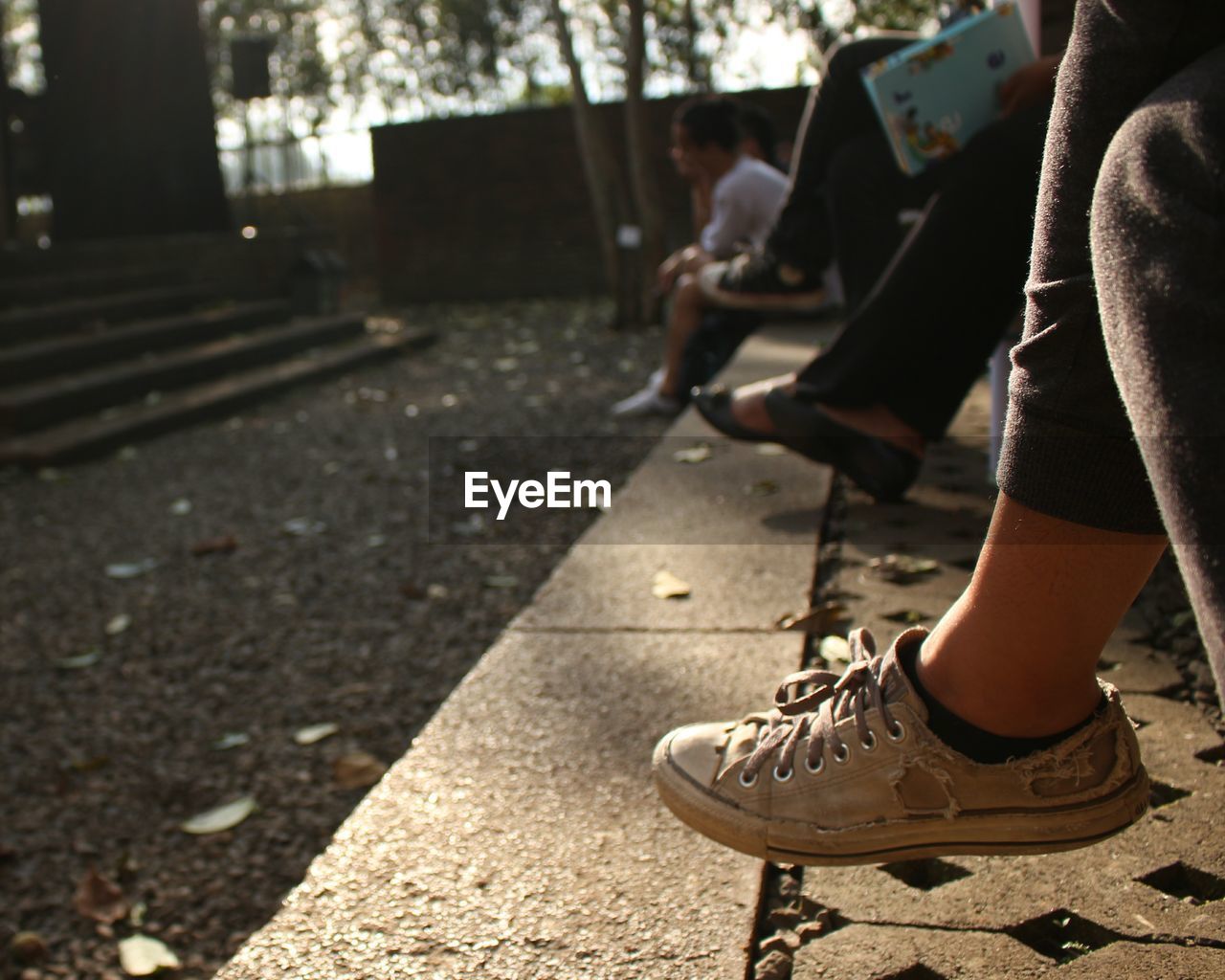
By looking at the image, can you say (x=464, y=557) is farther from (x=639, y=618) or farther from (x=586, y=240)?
(x=586, y=240)

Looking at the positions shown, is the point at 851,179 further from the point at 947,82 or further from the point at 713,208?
the point at 713,208

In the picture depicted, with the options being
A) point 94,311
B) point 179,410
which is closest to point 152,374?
point 179,410

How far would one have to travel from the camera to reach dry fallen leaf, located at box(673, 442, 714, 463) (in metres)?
3.78

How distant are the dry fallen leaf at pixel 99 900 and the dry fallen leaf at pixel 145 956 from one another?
0.37 feet

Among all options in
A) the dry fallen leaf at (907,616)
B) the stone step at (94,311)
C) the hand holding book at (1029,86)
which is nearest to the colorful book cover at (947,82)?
the hand holding book at (1029,86)

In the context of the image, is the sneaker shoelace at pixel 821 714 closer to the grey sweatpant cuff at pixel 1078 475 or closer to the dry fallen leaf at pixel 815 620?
the grey sweatpant cuff at pixel 1078 475

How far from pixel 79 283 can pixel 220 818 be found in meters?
7.18

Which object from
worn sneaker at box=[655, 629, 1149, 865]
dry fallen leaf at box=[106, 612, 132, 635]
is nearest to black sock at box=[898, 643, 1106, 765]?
worn sneaker at box=[655, 629, 1149, 865]

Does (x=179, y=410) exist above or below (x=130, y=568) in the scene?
above

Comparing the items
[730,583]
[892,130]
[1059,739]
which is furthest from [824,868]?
[892,130]

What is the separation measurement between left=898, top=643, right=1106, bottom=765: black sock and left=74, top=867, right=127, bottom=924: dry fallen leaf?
1.48 meters

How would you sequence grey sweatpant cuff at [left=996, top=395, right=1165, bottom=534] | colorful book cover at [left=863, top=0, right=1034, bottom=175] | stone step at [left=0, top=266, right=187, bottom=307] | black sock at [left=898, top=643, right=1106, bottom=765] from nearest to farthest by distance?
grey sweatpant cuff at [left=996, top=395, right=1165, bottom=534] → black sock at [left=898, top=643, right=1106, bottom=765] → colorful book cover at [left=863, top=0, right=1034, bottom=175] → stone step at [left=0, top=266, right=187, bottom=307]

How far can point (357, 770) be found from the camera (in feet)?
8.51

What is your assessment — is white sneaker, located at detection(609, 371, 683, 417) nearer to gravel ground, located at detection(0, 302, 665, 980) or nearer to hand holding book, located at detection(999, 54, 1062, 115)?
gravel ground, located at detection(0, 302, 665, 980)
